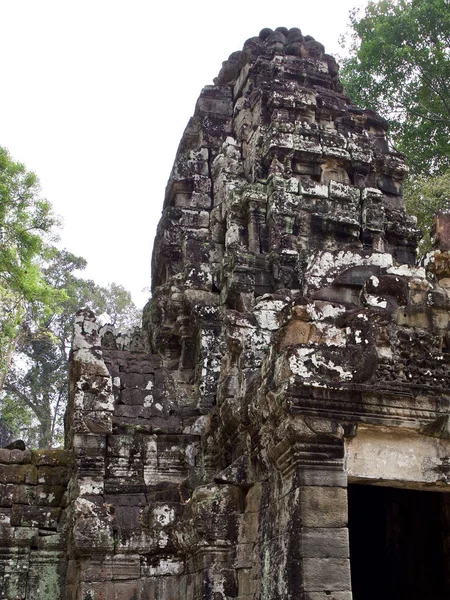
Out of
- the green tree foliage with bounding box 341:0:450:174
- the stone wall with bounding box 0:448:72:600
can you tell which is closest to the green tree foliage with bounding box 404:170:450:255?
the green tree foliage with bounding box 341:0:450:174

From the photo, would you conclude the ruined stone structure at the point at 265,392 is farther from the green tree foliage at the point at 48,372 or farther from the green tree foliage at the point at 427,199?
the green tree foliage at the point at 48,372

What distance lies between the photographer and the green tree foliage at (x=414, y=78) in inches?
795

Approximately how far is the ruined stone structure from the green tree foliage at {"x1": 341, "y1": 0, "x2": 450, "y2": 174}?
9.43 meters

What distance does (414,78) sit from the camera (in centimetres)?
2095

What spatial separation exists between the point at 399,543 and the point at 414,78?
51.6 feet

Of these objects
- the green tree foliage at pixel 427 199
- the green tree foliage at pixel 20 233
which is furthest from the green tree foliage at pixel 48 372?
the green tree foliage at pixel 427 199

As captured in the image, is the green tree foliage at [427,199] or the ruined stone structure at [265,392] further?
the green tree foliage at [427,199]

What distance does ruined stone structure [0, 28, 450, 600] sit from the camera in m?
5.07

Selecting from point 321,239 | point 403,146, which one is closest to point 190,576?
point 321,239

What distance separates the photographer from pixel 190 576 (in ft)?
21.7

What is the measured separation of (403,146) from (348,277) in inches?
638

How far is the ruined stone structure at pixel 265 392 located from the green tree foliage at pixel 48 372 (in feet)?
73.8

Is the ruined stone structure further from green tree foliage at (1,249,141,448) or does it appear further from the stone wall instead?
green tree foliage at (1,249,141,448)

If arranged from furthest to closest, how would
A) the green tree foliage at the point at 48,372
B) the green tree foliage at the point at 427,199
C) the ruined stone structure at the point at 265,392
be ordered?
the green tree foliage at the point at 48,372 → the green tree foliage at the point at 427,199 → the ruined stone structure at the point at 265,392
